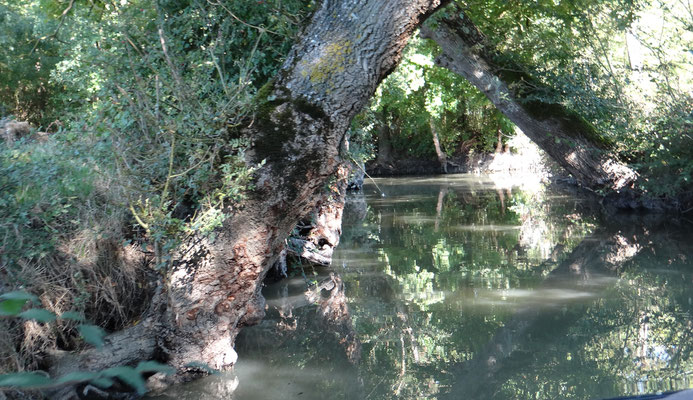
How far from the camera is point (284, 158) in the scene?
19.1 feet

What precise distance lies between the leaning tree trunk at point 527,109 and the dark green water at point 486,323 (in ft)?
7.20

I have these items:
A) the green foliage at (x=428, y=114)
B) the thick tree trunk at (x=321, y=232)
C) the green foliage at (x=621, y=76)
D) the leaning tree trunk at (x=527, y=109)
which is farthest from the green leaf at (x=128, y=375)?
the green foliage at (x=428, y=114)

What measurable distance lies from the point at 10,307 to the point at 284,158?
4.63 m

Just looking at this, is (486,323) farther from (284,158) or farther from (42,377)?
(42,377)

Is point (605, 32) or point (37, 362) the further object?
point (605, 32)

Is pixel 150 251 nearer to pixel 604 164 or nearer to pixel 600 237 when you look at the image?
pixel 600 237

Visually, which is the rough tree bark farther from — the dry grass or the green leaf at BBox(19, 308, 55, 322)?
the green leaf at BBox(19, 308, 55, 322)

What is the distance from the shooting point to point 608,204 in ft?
54.7

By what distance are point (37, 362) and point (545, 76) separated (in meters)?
12.4

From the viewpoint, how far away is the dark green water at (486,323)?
5453 mm

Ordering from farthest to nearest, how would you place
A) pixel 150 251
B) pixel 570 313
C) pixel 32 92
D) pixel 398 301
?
pixel 32 92
pixel 398 301
pixel 570 313
pixel 150 251

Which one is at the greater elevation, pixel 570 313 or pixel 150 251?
pixel 150 251

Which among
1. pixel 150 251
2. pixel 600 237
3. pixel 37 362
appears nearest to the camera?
pixel 37 362

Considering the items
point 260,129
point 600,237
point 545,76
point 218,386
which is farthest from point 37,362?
point 545,76
